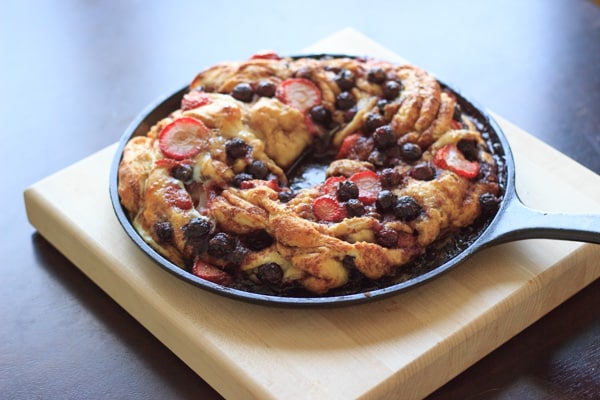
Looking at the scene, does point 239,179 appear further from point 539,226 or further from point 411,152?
point 539,226

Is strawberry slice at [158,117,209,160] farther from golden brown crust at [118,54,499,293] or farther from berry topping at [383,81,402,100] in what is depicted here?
berry topping at [383,81,402,100]

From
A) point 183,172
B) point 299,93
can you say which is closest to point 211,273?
point 183,172

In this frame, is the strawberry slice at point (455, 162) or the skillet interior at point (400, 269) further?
the strawberry slice at point (455, 162)

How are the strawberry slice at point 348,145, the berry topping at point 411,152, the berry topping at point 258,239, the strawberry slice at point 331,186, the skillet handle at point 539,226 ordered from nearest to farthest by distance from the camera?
the skillet handle at point 539,226, the berry topping at point 258,239, the strawberry slice at point 331,186, the berry topping at point 411,152, the strawberry slice at point 348,145

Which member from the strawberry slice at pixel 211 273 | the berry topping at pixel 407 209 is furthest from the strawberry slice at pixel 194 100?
the berry topping at pixel 407 209

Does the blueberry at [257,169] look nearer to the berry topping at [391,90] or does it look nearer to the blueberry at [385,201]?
the blueberry at [385,201]

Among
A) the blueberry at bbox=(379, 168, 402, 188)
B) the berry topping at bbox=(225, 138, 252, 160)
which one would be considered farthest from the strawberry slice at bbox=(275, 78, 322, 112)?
the blueberry at bbox=(379, 168, 402, 188)
